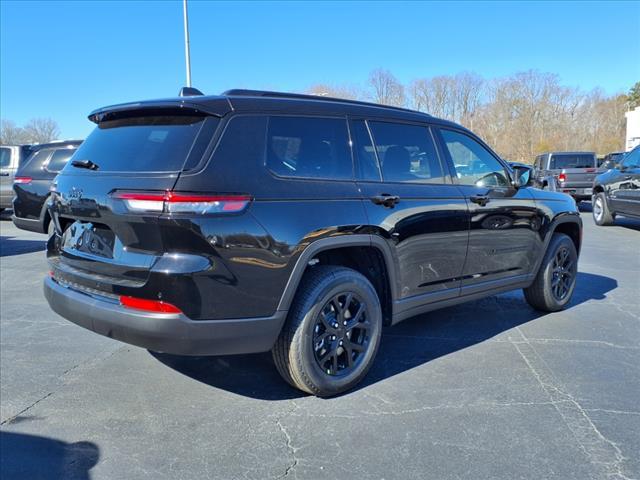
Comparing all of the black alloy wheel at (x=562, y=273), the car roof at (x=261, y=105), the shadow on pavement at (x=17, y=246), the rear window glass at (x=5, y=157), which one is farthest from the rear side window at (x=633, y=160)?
the rear window glass at (x=5, y=157)

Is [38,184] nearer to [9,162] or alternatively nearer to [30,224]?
[30,224]

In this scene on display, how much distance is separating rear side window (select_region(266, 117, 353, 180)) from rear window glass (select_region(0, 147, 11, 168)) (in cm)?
1241

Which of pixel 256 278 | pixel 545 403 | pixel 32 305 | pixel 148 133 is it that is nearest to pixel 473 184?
pixel 545 403

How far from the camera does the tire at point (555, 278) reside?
5.24 metres

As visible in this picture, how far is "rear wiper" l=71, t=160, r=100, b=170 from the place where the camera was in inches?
131

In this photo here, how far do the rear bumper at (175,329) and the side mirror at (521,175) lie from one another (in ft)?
9.27

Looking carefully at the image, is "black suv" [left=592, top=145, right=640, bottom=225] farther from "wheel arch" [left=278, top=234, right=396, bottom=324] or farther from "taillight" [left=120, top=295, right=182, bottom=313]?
"taillight" [left=120, top=295, right=182, bottom=313]

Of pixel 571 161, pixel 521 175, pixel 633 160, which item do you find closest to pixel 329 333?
pixel 521 175

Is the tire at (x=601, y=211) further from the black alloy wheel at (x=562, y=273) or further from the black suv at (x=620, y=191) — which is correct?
the black alloy wheel at (x=562, y=273)

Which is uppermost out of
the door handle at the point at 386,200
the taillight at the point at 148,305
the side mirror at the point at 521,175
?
the side mirror at the point at 521,175

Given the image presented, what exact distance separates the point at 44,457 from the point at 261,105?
2.29 metres

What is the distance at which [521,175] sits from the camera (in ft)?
16.1

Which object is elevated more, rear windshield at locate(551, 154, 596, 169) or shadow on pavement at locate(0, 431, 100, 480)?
rear windshield at locate(551, 154, 596, 169)

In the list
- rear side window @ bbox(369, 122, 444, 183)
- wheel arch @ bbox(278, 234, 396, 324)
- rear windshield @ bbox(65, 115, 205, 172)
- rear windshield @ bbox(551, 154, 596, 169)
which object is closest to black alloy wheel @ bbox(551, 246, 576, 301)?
rear side window @ bbox(369, 122, 444, 183)
